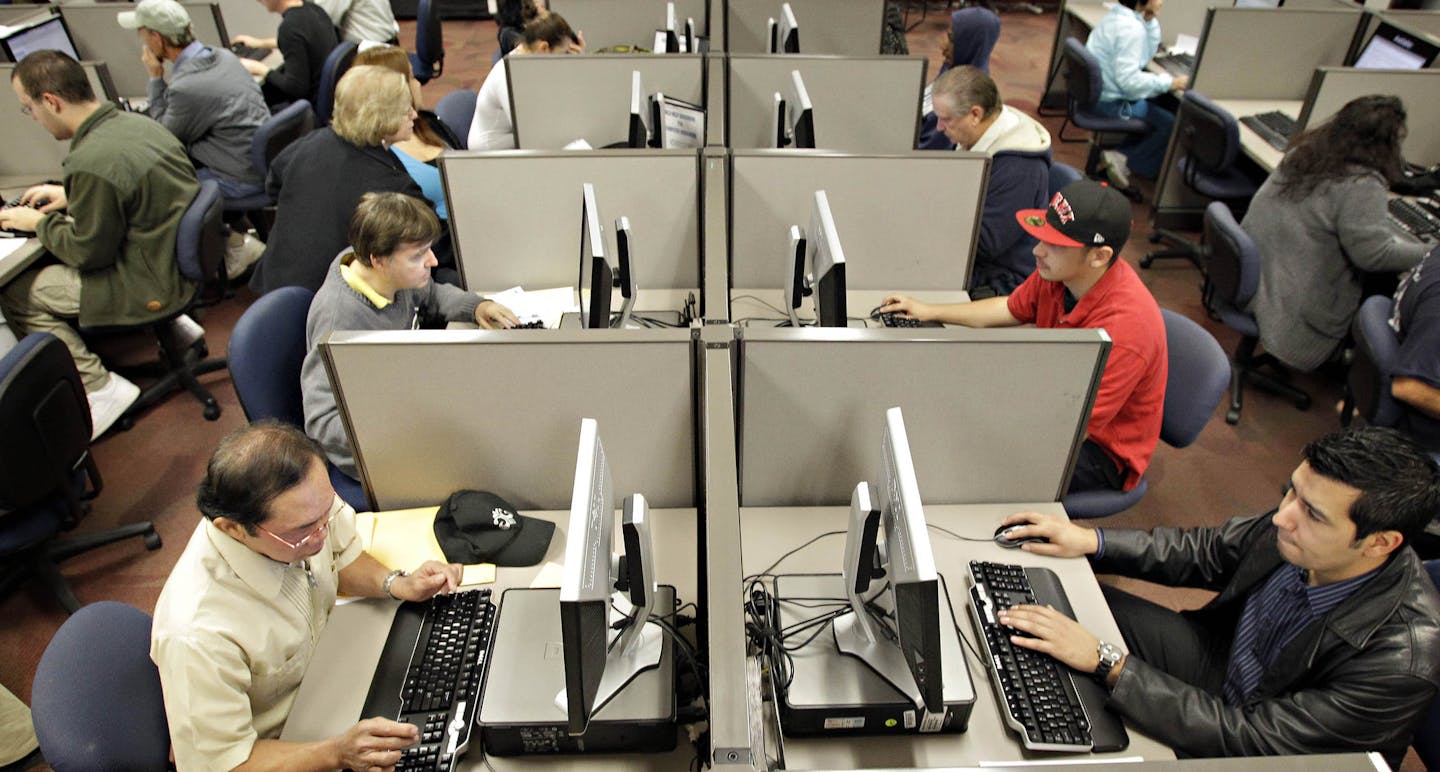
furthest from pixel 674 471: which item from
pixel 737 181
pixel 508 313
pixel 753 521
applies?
pixel 737 181

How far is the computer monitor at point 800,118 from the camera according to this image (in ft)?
9.34

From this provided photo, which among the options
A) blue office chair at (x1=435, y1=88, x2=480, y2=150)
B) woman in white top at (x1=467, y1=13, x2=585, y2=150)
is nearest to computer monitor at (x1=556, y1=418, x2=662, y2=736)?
woman in white top at (x1=467, y1=13, x2=585, y2=150)

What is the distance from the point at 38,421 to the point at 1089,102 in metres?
4.47

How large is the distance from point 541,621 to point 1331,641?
4.34ft

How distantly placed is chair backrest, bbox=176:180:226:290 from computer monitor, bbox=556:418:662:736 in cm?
227

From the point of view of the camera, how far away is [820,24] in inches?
167

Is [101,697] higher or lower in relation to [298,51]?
lower

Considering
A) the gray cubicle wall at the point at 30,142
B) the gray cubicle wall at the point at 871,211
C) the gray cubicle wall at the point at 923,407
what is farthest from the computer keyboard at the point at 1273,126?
the gray cubicle wall at the point at 30,142

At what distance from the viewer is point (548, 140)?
3385 millimetres

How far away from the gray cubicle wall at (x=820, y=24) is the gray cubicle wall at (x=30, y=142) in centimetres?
271

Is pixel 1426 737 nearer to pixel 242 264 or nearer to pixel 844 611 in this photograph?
pixel 844 611

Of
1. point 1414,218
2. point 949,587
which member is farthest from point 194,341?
point 1414,218

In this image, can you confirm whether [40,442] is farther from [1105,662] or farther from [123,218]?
[1105,662]

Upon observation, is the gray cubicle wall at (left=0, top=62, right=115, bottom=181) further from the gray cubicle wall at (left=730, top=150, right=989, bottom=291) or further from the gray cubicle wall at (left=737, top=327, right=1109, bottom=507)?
the gray cubicle wall at (left=737, top=327, right=1109, bottom=507)
